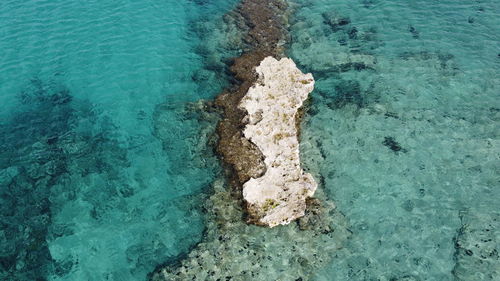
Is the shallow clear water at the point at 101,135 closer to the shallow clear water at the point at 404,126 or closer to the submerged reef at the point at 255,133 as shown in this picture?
the submerged reef at the point at 255,133

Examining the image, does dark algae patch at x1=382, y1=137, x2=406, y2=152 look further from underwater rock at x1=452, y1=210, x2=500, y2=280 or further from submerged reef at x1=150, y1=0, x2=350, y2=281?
submerged reef at x1=150, y1=0, x2=350, y2=281

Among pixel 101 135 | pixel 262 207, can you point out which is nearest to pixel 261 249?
pixel 262 207

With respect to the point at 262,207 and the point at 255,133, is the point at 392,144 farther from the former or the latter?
the point at 262,207


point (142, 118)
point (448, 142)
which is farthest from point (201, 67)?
point (448, 142)

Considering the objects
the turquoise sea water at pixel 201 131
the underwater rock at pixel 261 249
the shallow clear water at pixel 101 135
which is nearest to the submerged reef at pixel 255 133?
the underwater rock at pixel 261 249

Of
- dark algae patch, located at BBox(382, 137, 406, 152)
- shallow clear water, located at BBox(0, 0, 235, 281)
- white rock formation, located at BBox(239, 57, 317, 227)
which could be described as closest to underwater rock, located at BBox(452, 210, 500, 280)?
dark algae patch, located at BBox(382, 137, 406, 152)

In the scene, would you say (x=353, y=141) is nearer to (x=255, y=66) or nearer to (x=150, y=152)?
(x=255, y=66)
